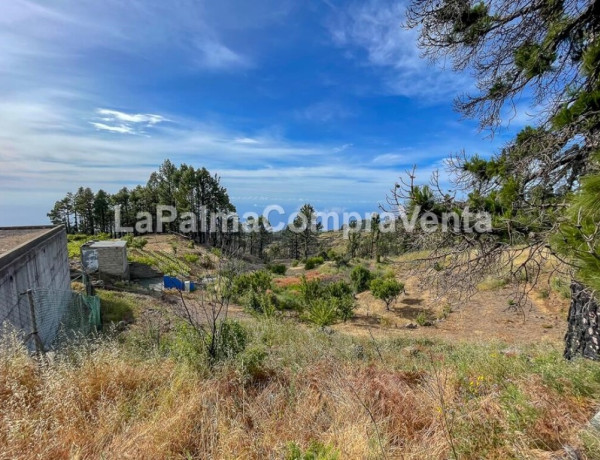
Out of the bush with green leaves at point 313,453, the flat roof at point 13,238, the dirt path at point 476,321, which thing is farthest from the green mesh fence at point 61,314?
the dirt path at point 476,321

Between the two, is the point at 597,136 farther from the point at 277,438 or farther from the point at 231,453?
the point at 231,453

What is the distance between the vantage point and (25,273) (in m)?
5.38

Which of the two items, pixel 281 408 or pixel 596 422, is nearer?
pixel 596 422

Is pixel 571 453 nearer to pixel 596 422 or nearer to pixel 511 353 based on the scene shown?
pixel 596 422

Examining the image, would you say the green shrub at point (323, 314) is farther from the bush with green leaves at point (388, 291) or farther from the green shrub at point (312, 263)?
the green shrub at point (312, 263)

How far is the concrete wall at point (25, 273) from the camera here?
4.36m

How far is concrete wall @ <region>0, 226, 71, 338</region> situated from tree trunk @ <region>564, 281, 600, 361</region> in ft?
23.7

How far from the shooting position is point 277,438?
2209 mm

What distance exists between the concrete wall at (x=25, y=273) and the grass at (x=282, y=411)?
79.8 inches

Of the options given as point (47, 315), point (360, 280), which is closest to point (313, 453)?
point (47, 315)

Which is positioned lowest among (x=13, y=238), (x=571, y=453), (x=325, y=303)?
(x=325, y=303)

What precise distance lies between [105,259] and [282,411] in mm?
16998

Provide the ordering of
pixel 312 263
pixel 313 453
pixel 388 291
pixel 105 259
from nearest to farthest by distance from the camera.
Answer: pixel 313 453
pixel 388 291
pixel 105 259
pixel 312 263

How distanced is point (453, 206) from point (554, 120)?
1.22 metres
